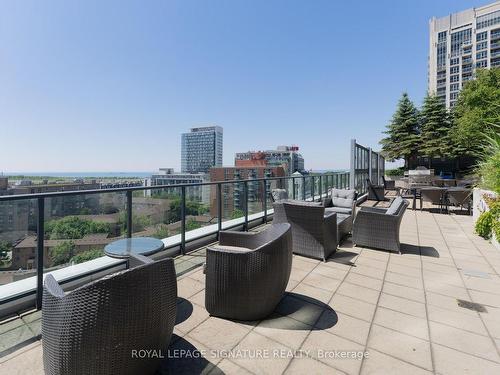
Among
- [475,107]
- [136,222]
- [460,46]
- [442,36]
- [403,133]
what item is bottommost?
[136,222]

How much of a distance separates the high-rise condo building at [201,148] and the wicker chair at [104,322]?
88.0 m

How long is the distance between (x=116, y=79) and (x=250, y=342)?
17.1 m

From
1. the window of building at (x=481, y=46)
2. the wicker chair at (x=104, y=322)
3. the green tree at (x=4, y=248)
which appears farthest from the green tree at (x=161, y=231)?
the window of building at (x=481, y=46)

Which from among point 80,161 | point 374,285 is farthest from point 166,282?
point 80,161

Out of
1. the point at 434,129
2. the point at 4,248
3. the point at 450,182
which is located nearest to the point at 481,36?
the point at 434,129

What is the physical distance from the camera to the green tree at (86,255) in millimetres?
2701

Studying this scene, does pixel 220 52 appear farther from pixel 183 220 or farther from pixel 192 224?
pixel 183 220

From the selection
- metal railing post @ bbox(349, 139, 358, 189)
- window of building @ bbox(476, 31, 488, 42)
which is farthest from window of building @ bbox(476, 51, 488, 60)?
metal railing post @ bbox(349, 139, 358, 189)

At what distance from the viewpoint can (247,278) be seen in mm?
2049

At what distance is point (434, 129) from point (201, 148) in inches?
3009

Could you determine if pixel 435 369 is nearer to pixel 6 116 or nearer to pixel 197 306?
pixel 197 306

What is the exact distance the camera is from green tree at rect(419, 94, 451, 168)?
77.8 ft

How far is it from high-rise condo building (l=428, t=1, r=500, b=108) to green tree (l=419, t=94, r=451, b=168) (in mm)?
40822

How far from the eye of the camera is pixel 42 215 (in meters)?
2.35
